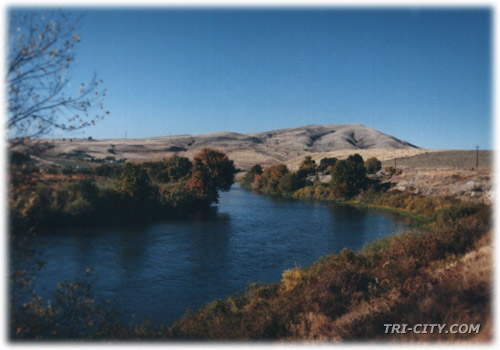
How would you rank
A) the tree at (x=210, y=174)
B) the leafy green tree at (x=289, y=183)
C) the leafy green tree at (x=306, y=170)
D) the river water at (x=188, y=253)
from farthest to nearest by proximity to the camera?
1. the leafy green tree at (x=306, y=170)
2. the leafy green tree at (x=289, y=183)
3. the tree at (x=210, y=174)
4. the river water at (x=188, y=253)

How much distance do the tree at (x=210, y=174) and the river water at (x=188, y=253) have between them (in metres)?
8.05

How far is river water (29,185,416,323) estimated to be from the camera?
1413 centimetres

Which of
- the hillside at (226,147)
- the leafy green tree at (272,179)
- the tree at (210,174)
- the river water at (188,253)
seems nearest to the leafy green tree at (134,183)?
the river water at (188,253)

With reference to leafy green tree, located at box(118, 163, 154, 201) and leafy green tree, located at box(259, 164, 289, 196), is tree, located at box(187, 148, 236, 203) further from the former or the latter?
leafy green tree, located at box(259, 164, 289, 196)

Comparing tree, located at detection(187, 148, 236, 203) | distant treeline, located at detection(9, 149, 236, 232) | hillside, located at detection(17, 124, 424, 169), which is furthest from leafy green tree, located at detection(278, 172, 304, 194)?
hillside, located at detection(17, 124, 424, 169)

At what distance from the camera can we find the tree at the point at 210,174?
43.2 meters

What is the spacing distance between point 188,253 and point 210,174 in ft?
83.2

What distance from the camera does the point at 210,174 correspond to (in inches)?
1801

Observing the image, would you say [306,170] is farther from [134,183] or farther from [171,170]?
[134,183]

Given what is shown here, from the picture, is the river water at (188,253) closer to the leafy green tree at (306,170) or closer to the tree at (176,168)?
the tree at (176,168)

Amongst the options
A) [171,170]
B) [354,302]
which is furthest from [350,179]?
[354,302]

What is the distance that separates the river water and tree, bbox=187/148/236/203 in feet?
26.4

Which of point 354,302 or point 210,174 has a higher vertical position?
point 210,174

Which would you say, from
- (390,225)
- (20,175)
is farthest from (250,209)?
(20,175)
